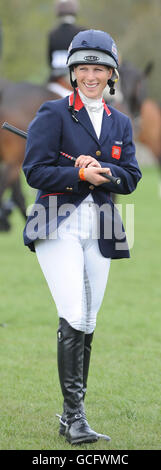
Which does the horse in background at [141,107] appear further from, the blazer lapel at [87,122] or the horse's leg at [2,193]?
the blazer lapel at [87,122]

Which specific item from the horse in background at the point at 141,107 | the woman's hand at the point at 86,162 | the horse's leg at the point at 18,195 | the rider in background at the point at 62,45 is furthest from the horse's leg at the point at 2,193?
the woman's hand at the point at 86,162

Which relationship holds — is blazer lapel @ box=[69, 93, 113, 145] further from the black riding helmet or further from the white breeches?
the white breeches

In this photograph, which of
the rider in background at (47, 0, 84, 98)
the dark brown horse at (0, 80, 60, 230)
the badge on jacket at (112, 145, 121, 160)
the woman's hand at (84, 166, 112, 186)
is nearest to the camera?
the woman's hand at (84, 166, 112, 186)

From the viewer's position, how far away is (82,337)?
4.29 metres

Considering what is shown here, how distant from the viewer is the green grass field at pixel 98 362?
4523 millimetres

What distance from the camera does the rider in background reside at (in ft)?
40.2

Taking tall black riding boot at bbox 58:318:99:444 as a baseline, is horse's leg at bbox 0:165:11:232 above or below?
above

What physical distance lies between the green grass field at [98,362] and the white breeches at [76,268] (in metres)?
0.57

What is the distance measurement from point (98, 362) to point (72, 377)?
70.9 inches

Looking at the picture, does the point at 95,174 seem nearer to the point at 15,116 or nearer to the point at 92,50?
the point at 92,50

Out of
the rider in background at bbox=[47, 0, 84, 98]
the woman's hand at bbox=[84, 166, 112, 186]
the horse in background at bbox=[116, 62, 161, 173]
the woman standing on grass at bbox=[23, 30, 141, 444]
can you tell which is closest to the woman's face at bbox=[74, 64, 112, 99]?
the woman standing on grass at bbox=[23, 30, 141, 444]

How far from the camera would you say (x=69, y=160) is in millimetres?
4332

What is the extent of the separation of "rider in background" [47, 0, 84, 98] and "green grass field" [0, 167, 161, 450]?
2981mm
